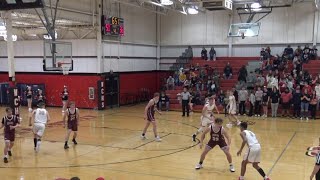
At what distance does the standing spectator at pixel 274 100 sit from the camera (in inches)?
827

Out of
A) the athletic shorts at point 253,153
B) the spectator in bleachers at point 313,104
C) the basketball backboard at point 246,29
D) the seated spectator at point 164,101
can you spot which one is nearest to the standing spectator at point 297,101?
the spectator in bleachers at point 313,104

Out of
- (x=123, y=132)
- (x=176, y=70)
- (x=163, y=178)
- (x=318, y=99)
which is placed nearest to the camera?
(x=163, y=178)

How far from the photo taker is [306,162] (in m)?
11.4

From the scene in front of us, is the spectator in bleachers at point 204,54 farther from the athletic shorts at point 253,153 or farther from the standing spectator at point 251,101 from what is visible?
the athletic shorts at point 253,153

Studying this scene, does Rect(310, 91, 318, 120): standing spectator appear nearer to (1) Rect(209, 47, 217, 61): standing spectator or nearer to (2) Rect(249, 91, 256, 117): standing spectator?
(2) Rect(249, 91, 256, 117): standing spectator

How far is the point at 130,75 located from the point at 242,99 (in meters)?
9.41

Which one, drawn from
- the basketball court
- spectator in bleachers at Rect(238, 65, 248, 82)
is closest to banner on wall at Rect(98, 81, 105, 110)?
the basketball court

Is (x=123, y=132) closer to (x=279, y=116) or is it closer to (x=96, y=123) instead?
(x=96, y=123)

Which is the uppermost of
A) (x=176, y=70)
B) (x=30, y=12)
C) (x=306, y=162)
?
(x=30, y=12)

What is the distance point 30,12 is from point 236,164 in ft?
45.8

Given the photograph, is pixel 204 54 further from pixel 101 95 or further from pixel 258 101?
pixel 101 95

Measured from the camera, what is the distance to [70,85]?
83.3 ft

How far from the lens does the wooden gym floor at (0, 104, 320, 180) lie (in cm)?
1016

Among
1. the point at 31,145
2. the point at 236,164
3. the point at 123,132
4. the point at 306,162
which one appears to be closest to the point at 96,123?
the point at 123,132
